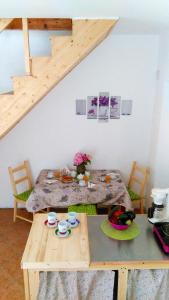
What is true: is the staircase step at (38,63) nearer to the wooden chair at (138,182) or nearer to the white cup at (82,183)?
the white cup at (82,183)

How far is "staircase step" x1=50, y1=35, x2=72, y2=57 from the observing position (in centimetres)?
239

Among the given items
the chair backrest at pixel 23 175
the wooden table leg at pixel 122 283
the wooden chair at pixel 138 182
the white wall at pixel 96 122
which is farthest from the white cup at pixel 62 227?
the white wall at pixel 96 122

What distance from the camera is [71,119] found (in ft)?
11.7

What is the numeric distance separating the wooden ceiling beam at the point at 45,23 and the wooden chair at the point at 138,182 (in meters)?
2.10

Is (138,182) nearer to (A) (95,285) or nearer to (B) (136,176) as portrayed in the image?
(B) (136,176)

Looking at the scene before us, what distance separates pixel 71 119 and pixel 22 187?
1.32 m

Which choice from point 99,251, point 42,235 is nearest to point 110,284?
point 99,251

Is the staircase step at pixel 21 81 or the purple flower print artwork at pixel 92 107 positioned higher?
the staircase step at pixel 21 81

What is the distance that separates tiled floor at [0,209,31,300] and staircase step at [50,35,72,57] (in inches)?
89.3

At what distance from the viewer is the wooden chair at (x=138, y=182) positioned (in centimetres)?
340

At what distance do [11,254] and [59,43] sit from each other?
2401mm

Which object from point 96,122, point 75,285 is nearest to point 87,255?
point 75,285

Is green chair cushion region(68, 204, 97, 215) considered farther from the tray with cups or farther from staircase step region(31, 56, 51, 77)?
staircase step region(31, 56, 51, 77)

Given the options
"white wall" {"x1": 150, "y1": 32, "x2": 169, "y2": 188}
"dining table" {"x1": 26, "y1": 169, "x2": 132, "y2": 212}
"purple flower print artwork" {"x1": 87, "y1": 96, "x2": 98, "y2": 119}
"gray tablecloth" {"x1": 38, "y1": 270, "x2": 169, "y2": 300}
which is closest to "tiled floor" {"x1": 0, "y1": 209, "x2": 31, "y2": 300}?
"dining table" {"x1": 26, "y1": 169, "x2": 132, "y2": 212}
